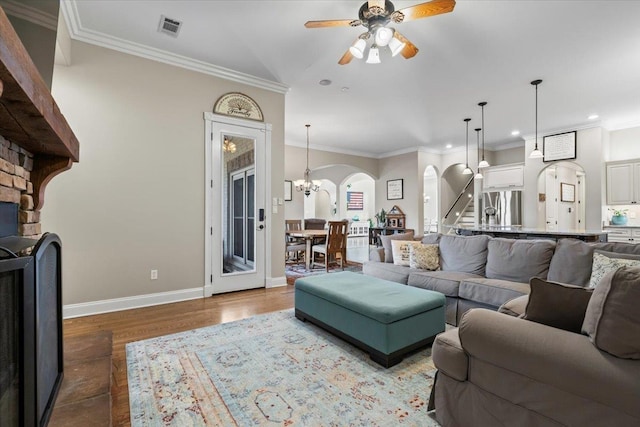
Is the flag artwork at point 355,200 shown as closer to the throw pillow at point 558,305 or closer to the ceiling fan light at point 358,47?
the ceiling fan light at point 358,47

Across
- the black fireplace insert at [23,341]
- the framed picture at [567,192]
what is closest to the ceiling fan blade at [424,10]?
the black fireplace insert at [23,341]

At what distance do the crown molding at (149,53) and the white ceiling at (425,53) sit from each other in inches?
0.6

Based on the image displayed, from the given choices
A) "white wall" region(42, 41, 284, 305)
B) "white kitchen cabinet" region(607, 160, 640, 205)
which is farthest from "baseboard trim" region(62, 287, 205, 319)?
"white kitchen cabinet" region(607, 160, 640, 205)

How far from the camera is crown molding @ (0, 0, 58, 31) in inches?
54.3

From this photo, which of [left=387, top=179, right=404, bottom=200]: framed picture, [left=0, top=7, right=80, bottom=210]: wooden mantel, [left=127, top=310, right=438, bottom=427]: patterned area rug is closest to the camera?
[left=0, top=7, right=80, bottom=210]: wooden mantel

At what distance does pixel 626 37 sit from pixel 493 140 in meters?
4.60

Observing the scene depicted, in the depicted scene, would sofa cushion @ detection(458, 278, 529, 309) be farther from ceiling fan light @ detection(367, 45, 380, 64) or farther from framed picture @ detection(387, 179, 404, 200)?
framed picture @ detection(387, 179, 404, 200)

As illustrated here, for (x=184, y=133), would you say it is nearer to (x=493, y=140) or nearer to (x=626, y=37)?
(x=626, y=37)

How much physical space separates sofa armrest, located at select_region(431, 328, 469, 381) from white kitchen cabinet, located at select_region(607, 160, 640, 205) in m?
6.70

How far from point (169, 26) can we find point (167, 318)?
2.95 m

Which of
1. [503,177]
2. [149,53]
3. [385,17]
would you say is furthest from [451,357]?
[503,177]

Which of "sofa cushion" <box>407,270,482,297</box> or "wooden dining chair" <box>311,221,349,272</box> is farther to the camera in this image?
"wooden dining chair" <box>311,221,349,272</box>

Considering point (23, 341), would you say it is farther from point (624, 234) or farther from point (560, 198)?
point (560, 198)

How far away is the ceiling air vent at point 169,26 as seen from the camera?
302cm
